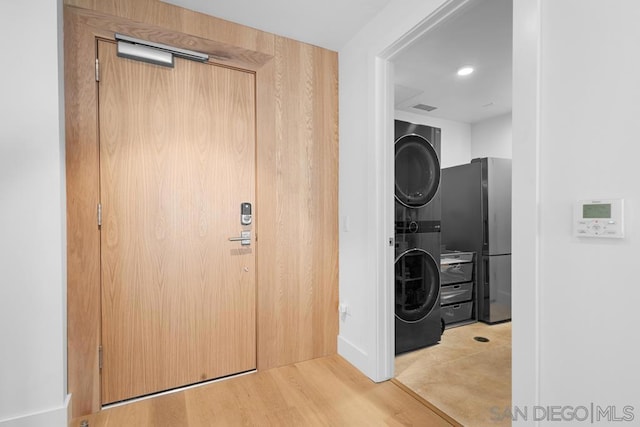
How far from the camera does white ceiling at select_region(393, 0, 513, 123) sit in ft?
6.61

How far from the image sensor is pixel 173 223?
1.95 m

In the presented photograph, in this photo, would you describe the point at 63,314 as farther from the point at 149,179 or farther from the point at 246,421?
the point at 246,421

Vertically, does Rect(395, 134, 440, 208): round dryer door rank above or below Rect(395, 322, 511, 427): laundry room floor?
above

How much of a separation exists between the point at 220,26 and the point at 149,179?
1.11 metres

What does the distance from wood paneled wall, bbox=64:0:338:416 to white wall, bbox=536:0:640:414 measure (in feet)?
4.91

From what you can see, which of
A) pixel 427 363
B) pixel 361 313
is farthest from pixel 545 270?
pixel 427 363

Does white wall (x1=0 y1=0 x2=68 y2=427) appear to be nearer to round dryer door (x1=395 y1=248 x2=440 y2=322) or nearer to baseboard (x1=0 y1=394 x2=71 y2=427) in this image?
baseboard (x1=0 y1=394 x2=71 y2=427)

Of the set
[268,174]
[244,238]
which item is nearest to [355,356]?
[244,238]

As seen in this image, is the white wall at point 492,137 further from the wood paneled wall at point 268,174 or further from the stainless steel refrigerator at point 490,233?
the wood paneled wall at point 268,174

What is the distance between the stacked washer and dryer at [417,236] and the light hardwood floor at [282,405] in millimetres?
671

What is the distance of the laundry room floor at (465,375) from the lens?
1.74m

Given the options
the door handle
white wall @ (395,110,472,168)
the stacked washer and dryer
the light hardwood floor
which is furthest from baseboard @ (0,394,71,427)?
white wall @ (395,110,472,168)

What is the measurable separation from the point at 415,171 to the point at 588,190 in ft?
5.07

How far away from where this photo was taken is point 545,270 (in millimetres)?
1128
